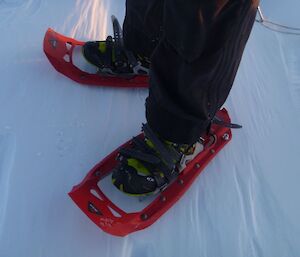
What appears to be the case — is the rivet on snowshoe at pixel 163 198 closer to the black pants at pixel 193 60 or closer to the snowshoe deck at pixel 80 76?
the black pants at pixel 193 60

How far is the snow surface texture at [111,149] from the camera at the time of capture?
1.03m

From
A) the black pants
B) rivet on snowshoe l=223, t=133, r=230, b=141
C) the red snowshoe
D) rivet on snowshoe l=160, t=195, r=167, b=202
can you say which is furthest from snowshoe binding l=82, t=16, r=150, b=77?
rivet on snowshoe l=160, t=195, r=167, b=202

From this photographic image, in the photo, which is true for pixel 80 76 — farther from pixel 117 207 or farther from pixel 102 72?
pixel 117 207

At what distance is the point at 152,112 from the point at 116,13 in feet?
3.23

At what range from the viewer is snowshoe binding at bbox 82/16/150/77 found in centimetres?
140

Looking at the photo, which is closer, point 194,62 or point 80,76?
point 194,62

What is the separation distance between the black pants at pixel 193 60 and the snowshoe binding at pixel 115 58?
0.95ft

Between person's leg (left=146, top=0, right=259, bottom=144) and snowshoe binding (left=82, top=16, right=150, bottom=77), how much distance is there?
0.42m

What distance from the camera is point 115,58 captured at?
141cm

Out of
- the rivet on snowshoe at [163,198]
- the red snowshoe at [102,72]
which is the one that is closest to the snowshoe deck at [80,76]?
the red snowshoe at [102,72]

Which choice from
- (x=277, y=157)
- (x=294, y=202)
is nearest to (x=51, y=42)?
(x=277, y=157)

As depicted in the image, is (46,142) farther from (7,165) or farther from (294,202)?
(294,202)

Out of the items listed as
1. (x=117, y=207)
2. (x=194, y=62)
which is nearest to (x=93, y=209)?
(x=117, y=207)

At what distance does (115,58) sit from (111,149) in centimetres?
39
